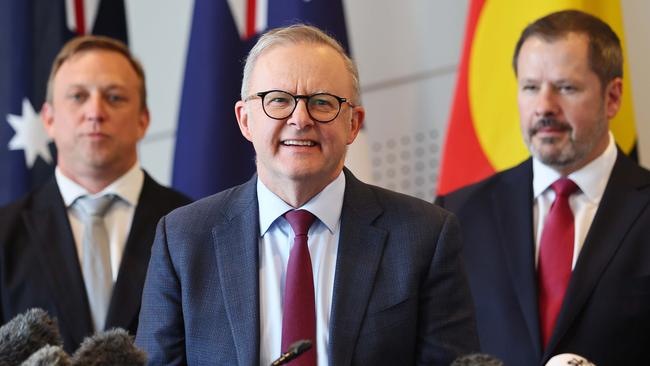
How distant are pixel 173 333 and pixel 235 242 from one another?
228 millimetres

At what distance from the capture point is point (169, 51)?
5.16 metres

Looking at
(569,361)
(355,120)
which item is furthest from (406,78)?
(569,361)

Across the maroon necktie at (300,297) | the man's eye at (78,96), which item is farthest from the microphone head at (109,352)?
the man's eye at (78,96)

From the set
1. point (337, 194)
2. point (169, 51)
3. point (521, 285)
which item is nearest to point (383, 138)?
point (169, 51)

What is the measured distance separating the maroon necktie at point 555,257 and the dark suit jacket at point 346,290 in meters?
0.81

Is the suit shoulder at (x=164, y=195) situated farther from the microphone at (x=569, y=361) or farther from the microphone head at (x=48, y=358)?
the microphone head at (x=48, y=358)

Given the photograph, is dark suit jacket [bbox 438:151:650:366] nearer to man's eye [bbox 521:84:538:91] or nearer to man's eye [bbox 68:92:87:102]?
man's eye [bbox 521:84:538:91]

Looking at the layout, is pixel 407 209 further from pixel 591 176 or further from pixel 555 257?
pixel 591 176

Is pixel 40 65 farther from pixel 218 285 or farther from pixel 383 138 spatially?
pixel 218 285

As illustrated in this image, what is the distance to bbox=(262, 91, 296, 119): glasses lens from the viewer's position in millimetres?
2121

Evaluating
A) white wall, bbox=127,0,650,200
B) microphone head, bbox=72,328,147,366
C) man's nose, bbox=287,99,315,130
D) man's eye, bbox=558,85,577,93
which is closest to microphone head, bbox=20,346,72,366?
microphone head, bbox=72,328,147,366

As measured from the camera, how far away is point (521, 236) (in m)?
3.04

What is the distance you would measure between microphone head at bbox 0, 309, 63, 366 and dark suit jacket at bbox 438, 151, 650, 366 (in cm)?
168

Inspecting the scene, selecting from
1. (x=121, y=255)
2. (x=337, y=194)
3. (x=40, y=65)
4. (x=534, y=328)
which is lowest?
(x=534, y=328)
